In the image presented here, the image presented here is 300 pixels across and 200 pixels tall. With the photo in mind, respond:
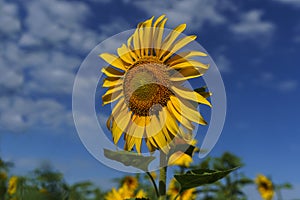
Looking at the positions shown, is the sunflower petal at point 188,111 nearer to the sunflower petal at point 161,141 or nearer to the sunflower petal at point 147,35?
the sunflower petal at point 161,141

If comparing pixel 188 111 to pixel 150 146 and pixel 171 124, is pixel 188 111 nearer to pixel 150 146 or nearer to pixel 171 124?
pixel 171 124

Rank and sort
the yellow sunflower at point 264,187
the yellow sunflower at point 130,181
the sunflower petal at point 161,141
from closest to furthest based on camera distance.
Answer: the sunflower petal at point 161,141, the yellow sunflower at point 130,181, the yellow sunflower at point 264,187

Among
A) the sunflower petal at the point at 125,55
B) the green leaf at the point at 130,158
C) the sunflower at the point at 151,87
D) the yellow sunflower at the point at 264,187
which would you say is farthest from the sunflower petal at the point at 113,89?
the yellow sunflower at the point at 264,187

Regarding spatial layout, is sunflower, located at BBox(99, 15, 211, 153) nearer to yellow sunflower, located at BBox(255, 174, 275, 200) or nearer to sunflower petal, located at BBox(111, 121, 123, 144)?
sunflower petal, located at BBox(111, 121, 123, 144)

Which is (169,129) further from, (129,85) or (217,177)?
(217,177)

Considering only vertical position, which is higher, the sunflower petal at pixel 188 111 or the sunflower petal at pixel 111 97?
the sunflower petal at pixel 111 97

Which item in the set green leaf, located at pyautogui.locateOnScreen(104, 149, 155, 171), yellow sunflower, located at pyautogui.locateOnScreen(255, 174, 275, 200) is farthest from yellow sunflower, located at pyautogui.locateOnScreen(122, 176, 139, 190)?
green leaf, located at pyautogui.locateOnScreen(104, 149, 155, 171)

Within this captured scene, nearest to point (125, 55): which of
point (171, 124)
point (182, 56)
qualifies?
point (182, 56)
